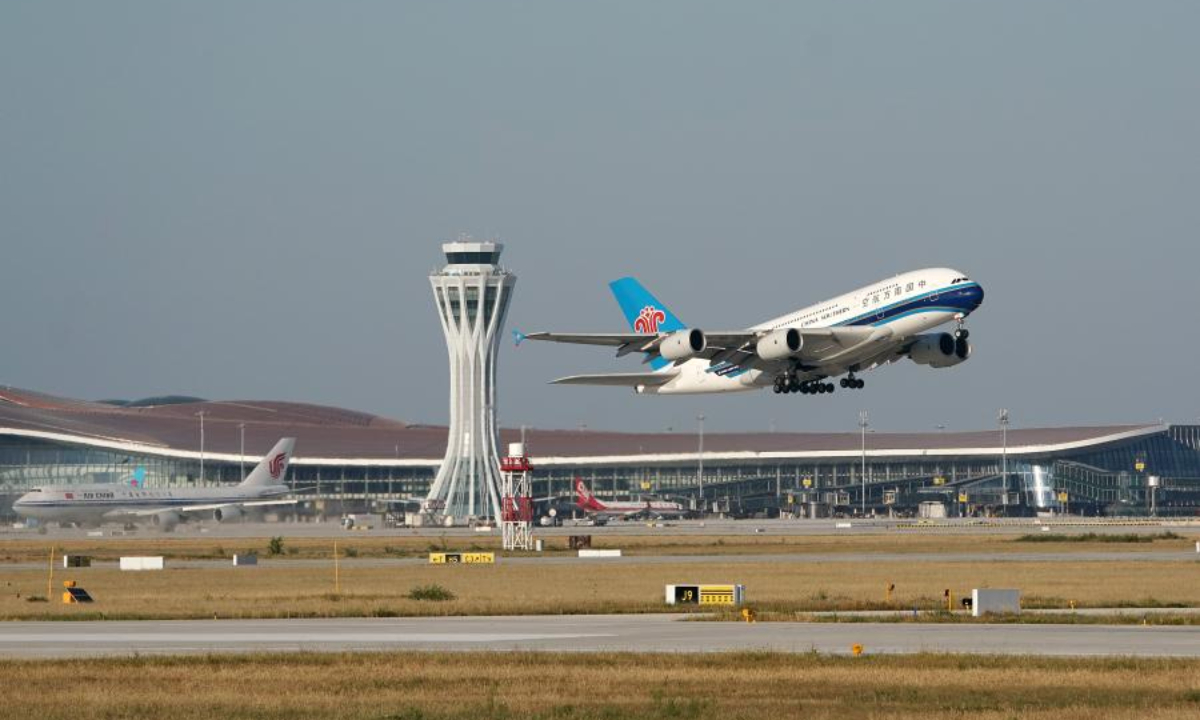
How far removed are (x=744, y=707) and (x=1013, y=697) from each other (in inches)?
174

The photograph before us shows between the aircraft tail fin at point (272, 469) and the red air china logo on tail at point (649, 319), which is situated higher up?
the red air china logo on tail at point (649, 319)

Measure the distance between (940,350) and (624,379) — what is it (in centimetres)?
1603

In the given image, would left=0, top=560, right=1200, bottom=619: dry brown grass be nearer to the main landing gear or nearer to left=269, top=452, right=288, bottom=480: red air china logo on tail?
the main landing gear

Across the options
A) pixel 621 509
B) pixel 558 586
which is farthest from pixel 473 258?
pixel 558 586

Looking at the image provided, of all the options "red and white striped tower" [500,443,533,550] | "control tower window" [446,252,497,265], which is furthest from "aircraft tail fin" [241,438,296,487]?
"red and white striped tower" [500,443,533,550]

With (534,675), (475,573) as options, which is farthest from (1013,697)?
(475,573)

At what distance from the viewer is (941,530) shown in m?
124

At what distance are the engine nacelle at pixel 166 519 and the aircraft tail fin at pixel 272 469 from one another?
1526 cm

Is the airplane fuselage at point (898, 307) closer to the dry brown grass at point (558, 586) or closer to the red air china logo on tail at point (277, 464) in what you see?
the dry brown grass at point (558, 586)

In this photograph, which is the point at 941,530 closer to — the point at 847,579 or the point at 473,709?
the point at 847,579

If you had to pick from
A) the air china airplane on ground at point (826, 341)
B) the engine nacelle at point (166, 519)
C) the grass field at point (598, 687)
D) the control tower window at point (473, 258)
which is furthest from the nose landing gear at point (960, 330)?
the control tower window at point (473, 258)

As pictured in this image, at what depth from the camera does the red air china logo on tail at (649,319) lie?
86938 millimetres

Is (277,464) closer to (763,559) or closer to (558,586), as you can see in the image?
(763,559)

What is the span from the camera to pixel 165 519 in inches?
5463
